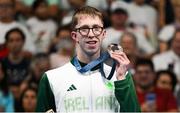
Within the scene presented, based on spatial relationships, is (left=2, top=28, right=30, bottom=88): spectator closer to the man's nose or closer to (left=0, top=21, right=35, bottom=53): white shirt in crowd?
(left=0, top=21, right=35, bottom=53): white shirt in crowd

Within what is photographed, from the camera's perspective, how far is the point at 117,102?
4500mm

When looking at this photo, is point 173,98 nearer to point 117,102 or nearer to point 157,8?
point 157,8

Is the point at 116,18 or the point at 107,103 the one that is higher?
the point at 116,18

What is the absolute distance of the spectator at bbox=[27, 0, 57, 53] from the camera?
377 inches

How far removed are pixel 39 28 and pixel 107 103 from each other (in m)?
5.31

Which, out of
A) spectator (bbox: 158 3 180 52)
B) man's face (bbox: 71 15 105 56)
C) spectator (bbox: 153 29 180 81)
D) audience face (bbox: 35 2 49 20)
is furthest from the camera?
audience face (bbox: 35 2 49 20)

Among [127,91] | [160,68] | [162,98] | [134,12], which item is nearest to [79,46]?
[127,91]

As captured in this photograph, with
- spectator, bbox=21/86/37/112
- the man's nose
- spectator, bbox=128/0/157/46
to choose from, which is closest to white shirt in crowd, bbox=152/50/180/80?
spectator, bbox=128/0/157/46

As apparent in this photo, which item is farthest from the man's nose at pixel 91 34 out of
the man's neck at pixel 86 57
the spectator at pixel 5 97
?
the spectator at pixel 5 97

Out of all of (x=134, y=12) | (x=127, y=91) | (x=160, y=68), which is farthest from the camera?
(x=134, y=12)

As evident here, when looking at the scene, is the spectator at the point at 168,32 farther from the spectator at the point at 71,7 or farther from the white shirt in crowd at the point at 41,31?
the white shirt in crowd at the point at 41,31

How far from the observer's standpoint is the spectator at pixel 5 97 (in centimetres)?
798

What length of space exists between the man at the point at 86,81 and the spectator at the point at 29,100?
348 cm

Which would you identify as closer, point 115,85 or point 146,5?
point 115,85
